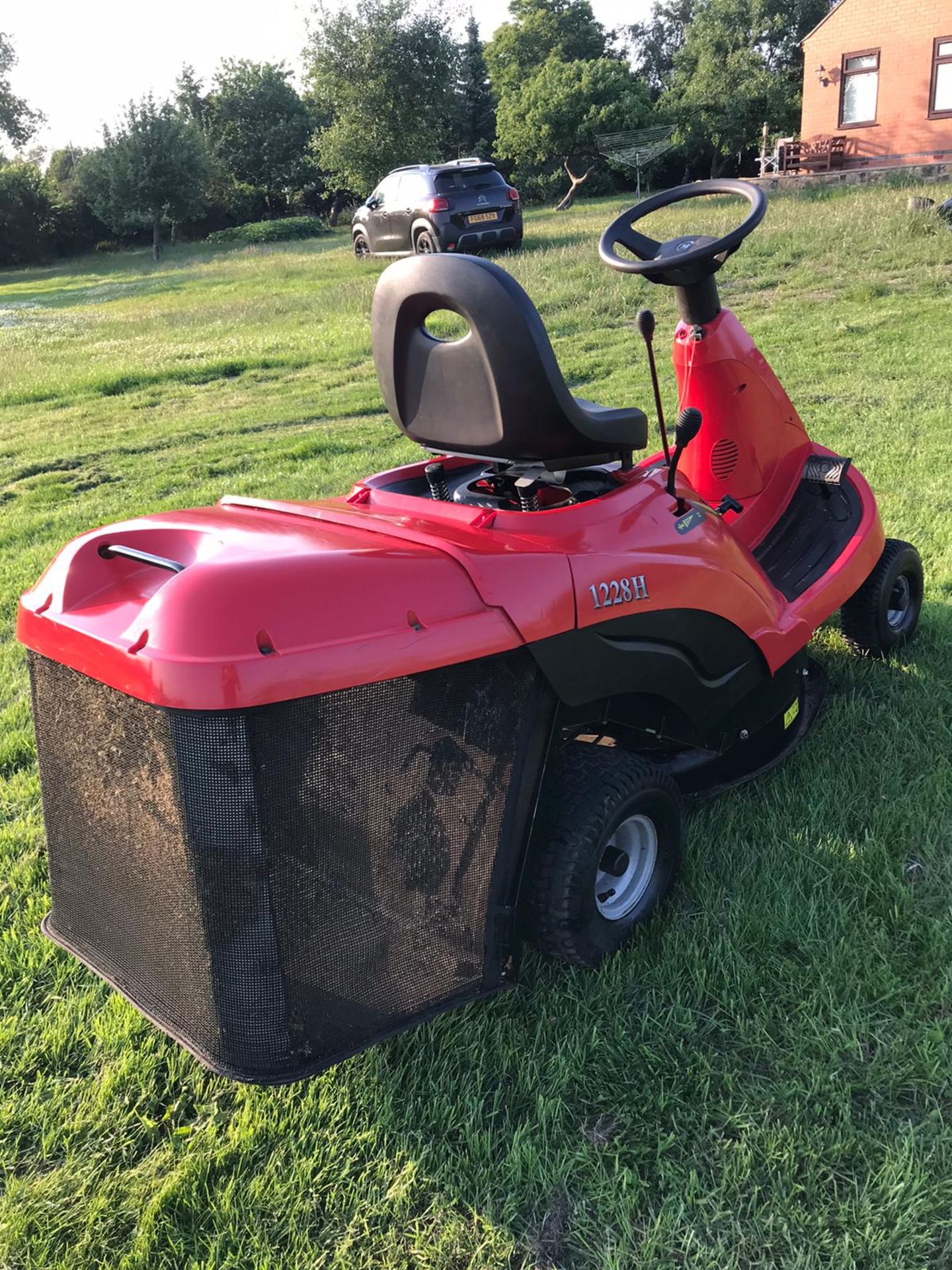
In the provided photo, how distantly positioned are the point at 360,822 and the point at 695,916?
1.00 m

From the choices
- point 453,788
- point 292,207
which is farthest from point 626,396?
point 292,207

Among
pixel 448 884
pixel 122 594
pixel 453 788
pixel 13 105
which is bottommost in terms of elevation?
pixel 448 884

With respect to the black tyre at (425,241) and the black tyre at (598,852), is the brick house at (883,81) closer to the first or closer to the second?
the black tyre at (425,241)

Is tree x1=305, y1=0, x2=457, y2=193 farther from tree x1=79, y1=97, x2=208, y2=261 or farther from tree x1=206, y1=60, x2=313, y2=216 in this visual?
tree x1=206, y1=60, x2=313, y2=216

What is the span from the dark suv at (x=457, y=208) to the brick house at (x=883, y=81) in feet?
36.3

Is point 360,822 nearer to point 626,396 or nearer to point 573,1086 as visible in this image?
point 573,1086

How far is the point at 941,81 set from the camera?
68.9 feet

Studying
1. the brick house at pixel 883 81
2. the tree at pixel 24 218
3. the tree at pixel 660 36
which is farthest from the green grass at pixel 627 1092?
the tree at pixel 660 36

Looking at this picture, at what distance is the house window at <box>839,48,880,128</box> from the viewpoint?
22109 millimetres

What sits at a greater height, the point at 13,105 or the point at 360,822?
the point at 13,105

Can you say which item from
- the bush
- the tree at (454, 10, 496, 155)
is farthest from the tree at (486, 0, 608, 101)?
the bush

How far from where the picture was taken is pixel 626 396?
25.1 ft

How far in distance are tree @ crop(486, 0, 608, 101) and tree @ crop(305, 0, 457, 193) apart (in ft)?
45.0

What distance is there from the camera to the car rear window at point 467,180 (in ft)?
47.4
